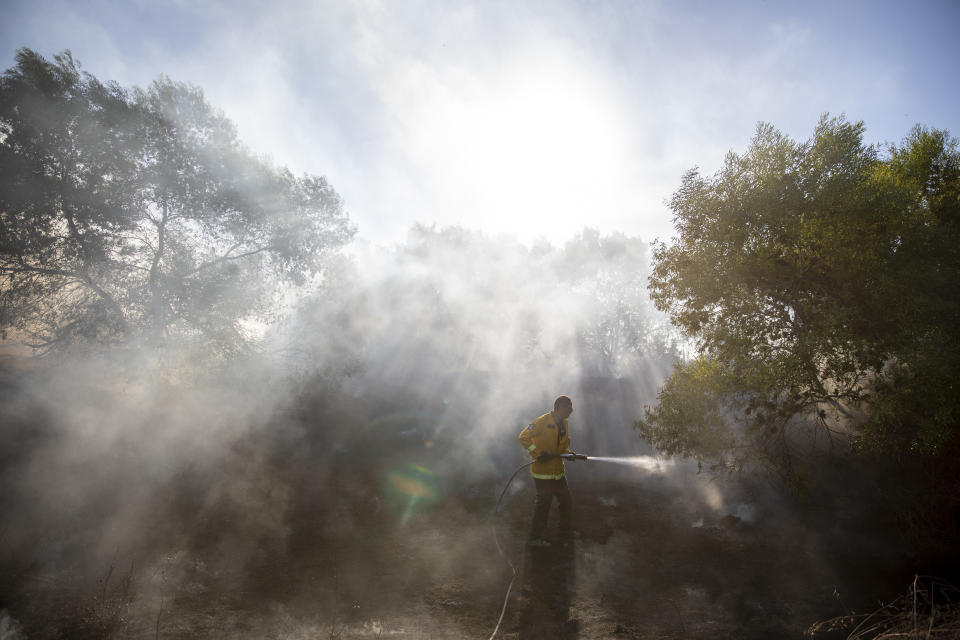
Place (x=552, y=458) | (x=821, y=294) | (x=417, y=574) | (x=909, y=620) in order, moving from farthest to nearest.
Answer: (x=821, y=294)
(x=552, y=458)
(x=417, y=574)
(x=909, y=620)

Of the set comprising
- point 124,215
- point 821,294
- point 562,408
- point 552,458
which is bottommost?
point 552,458

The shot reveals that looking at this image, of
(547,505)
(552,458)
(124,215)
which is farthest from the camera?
(124,215)

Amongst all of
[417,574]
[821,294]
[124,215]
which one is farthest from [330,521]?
[124,215]

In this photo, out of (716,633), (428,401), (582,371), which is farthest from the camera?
(582,371)

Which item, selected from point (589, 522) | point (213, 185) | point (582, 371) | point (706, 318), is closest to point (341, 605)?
point (589, 522)

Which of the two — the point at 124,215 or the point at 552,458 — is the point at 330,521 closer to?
the point at 552,458

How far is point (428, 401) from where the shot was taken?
16.5 m

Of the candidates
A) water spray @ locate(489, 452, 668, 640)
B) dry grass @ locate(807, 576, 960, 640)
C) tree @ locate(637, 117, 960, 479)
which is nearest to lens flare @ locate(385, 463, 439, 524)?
water spray @ locate(489, 452, 668, 640)

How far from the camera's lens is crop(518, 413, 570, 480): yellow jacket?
554 centimetres

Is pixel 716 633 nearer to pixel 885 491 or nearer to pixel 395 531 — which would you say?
pixel 885 491

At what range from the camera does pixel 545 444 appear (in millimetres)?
5543

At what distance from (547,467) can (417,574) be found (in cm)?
216

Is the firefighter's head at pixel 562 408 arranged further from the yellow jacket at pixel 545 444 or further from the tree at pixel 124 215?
the tree at pixel 124 215

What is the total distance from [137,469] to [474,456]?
7460 mm
